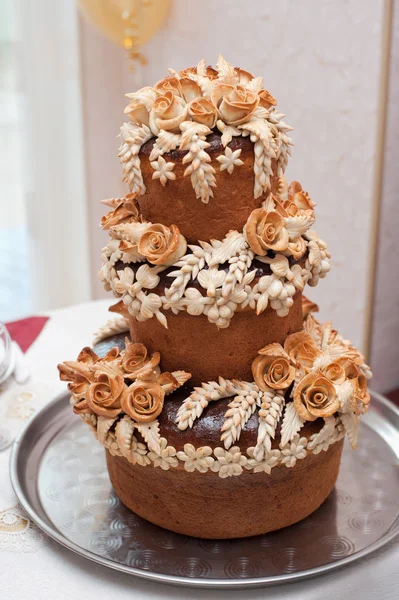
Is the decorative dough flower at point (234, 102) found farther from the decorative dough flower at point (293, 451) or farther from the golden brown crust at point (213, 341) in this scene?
the decorative dough flower at point (293, 451)

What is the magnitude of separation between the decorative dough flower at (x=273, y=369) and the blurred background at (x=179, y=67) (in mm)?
1955

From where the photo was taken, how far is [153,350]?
1.37 metres

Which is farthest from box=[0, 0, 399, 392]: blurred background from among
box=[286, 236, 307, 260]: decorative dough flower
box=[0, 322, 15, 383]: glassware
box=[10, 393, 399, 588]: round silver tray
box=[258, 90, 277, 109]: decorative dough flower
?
box=[286, 236, 307, 260]: decorative dough flower

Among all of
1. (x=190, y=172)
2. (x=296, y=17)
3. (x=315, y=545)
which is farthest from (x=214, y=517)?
(x=296, y=17)

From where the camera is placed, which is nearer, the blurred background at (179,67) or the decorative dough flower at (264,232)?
the decorative dough flower at (264,232)

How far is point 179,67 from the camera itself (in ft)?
11.9

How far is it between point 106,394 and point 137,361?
0.34 feet

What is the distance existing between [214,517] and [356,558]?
28 centimetres

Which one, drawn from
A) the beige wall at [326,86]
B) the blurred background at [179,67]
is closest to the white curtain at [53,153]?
the blurred background at [179,67]

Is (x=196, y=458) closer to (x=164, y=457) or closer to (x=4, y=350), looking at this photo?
(x=164, y=457)

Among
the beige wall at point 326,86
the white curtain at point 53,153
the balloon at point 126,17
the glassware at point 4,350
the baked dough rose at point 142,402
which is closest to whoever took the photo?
the baked dough rose at point 142,402

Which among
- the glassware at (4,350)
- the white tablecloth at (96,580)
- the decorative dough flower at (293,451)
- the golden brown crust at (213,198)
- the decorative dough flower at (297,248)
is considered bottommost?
the white tablecloth at (96,580)

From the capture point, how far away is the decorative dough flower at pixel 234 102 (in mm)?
1195

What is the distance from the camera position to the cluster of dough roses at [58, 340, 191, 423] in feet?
4.17
